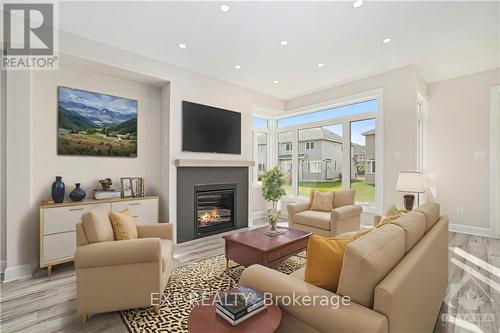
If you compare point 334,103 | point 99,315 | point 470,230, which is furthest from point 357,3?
point 470,230

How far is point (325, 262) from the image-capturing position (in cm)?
133

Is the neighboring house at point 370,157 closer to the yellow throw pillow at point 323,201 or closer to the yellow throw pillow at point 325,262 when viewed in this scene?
the yellow throw pillow at point 323,201

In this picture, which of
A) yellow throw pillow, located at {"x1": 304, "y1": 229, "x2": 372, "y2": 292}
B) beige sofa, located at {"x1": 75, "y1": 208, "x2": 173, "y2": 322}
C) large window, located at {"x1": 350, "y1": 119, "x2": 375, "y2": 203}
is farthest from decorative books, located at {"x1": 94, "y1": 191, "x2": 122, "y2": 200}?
large window, located at {"x1": 350, "y1": 119, "x2": 375, "y2": 203}

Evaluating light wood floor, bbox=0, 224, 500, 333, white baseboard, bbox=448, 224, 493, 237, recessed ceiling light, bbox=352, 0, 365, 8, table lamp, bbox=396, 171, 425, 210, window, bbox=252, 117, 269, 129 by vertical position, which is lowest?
light wood floor, bbox=0, 224, 500, 333

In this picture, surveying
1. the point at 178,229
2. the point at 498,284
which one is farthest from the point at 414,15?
the point at 178,229

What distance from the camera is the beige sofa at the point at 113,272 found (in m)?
1.88

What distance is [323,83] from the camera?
4.85 meters

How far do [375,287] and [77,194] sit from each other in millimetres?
3545

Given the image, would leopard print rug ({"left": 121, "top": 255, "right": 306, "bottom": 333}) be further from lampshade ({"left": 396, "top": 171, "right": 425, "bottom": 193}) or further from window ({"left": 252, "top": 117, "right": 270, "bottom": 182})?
window ({"left": 252, "top": 117, "right": 270, "bottom": 182})

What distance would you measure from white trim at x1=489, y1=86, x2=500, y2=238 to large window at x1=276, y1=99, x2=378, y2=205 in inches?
74.8

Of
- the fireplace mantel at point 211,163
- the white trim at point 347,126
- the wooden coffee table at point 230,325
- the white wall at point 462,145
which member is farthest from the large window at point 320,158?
the wooden coffee table at point 230,325

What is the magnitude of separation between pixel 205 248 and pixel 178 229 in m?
0.61

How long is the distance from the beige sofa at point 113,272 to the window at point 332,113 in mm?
4525

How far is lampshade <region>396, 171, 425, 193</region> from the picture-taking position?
2975mm
